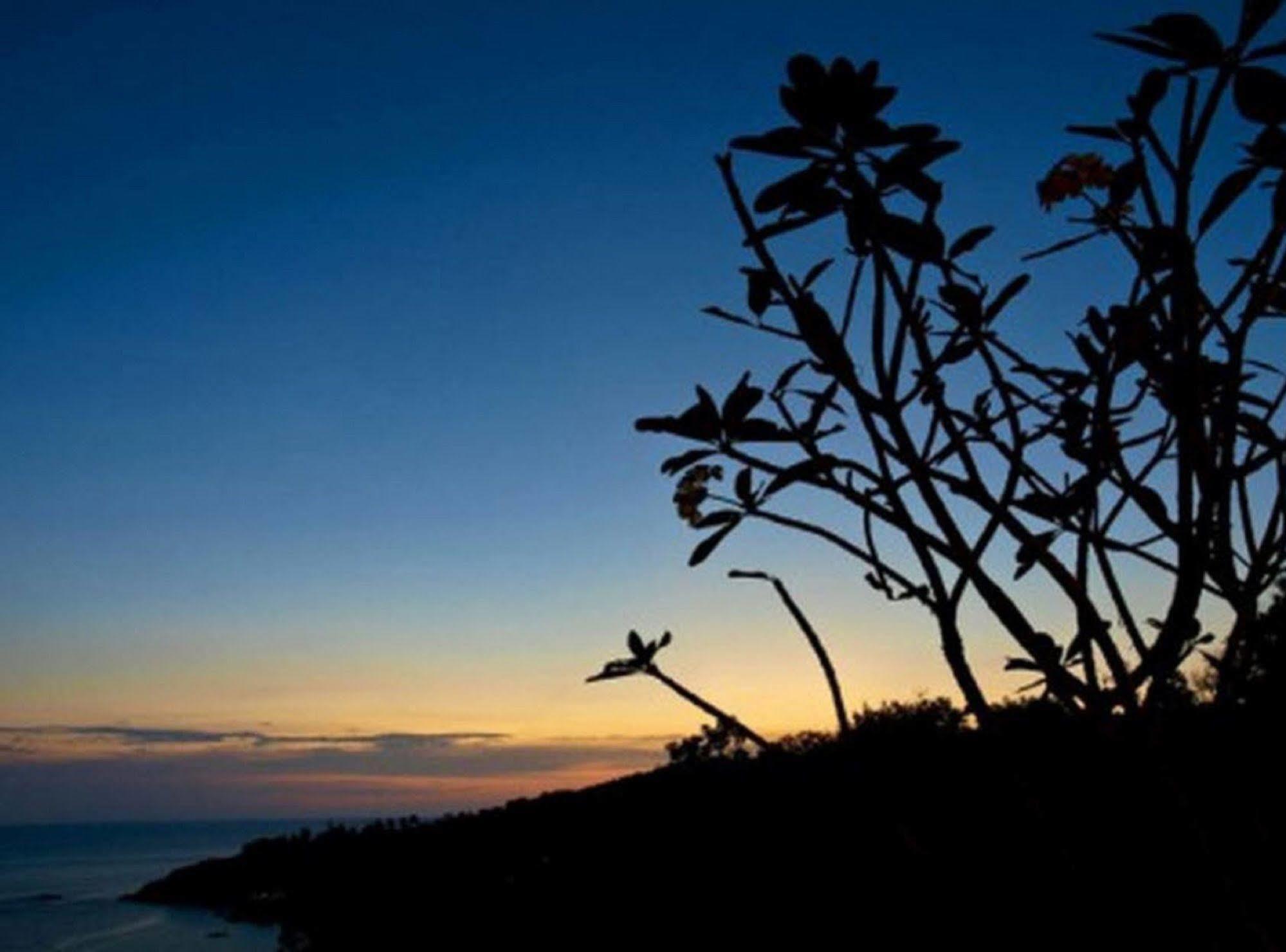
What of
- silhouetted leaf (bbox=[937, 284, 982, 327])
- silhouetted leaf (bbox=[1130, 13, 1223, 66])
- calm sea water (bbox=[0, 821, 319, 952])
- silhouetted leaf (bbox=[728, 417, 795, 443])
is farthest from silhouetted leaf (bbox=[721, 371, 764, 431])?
calm sea water (bbox=[0, 821, 319, 952])

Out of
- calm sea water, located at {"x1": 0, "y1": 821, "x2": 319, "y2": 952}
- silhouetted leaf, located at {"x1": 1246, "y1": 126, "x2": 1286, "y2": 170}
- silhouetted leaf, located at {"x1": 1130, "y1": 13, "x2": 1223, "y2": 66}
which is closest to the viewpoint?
A: silhouetted leaf, located at {"x1": 1130, "y1": 13, "x2": 1223, "y2": 66}

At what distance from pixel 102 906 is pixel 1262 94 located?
52.9 m

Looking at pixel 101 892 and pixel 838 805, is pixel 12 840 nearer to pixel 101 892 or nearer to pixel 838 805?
pixel 101 892

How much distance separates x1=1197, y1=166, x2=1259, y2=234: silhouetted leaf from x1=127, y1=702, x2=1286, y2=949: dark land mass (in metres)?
0.46

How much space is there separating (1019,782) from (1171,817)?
138 millimetres

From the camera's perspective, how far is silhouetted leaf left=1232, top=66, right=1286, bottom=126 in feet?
3.16

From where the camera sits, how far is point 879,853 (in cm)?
598

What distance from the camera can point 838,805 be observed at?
6.38 m

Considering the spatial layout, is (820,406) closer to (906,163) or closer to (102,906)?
(906,163)

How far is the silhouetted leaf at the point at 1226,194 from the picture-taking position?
43.8 inches

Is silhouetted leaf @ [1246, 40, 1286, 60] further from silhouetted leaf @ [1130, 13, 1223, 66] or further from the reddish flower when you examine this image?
the reddish flower

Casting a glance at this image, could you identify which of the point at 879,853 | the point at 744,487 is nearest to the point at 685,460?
the point at 744,487

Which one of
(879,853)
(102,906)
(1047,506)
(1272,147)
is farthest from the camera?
(102,906)

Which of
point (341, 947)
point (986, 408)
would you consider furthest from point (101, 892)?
point (986, 408)
